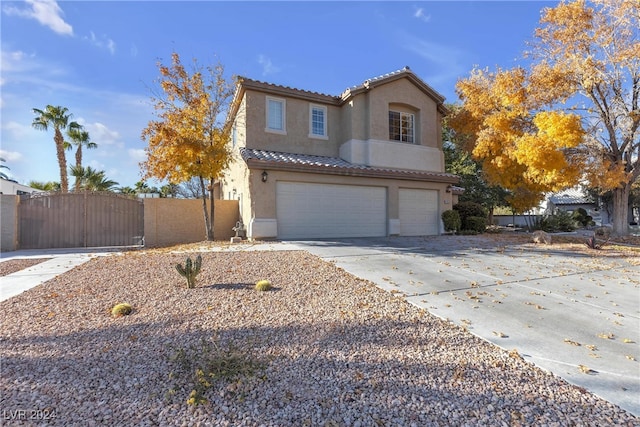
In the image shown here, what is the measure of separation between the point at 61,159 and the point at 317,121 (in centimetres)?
1896

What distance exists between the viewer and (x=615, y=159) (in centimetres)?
1425

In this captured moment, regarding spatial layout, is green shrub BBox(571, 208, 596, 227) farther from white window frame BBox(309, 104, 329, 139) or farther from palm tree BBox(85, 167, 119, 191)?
palm tree BBox(85, 167, 119, 191)

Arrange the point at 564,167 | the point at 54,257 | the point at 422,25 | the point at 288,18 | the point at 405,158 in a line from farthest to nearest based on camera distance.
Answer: the point at 405,158 → the point at 564,167 → the point at 422,25 → the point at 288,18 → the point at 54,257

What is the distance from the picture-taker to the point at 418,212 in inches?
642

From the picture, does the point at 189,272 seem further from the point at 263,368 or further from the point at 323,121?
the point at 323,121

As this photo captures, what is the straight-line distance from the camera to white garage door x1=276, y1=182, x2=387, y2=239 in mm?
13344

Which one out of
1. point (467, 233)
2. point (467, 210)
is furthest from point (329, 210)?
point (467, 210)

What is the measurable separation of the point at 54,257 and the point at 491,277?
1240cm

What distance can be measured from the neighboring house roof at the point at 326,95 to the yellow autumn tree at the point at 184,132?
4.93ft

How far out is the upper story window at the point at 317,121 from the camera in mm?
15711

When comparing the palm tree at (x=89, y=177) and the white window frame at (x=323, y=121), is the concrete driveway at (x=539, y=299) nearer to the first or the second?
the white window frame at (x=323, y=121)

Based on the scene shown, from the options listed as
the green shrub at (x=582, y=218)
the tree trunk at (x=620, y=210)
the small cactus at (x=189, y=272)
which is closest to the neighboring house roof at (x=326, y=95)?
the tree trunk at (x=620, y=210)

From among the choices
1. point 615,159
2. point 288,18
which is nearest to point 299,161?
point 288,18

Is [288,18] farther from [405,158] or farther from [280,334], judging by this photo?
[280,334]
